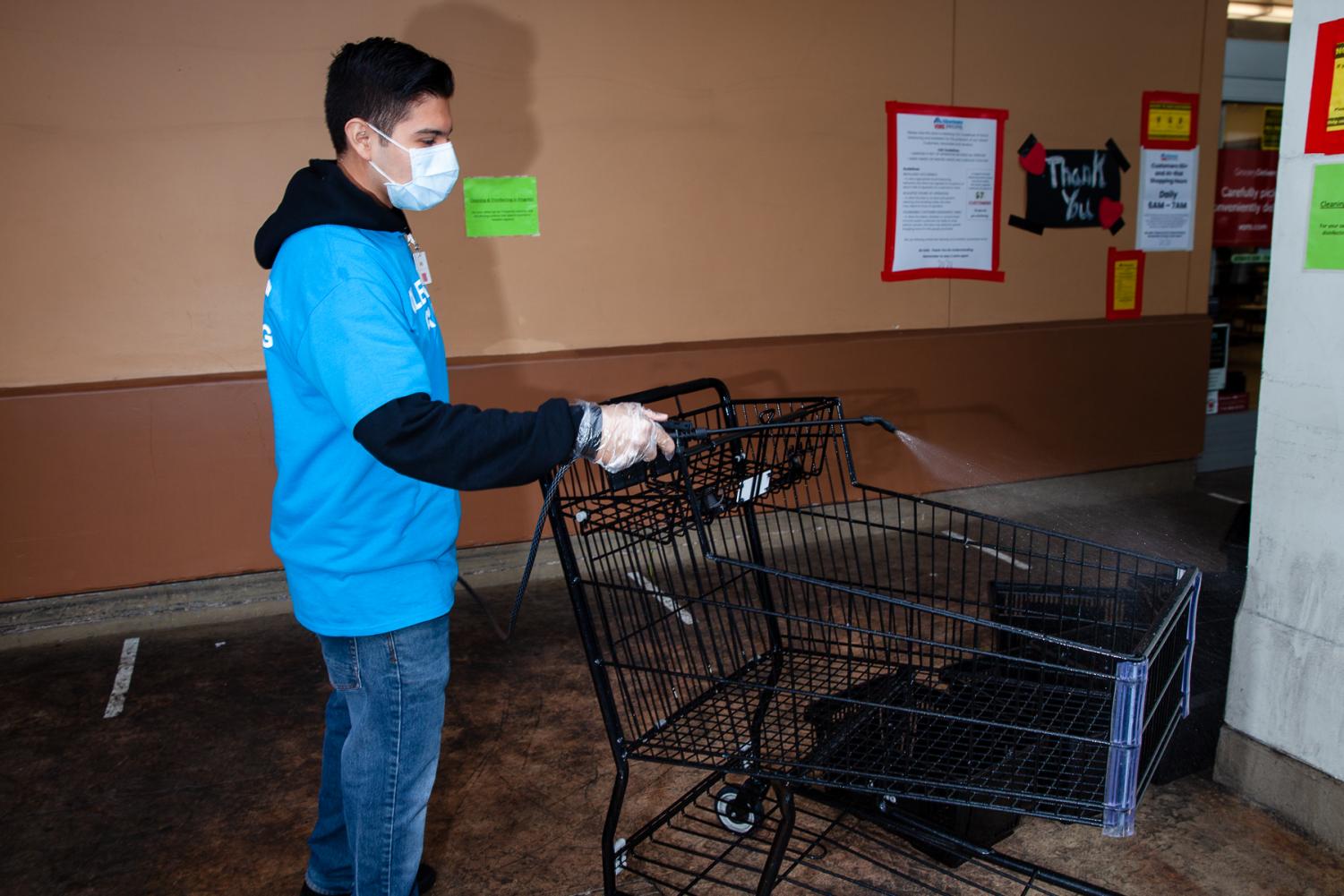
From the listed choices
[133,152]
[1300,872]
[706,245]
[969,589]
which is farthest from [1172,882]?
[133,152]

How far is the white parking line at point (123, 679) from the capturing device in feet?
10.9

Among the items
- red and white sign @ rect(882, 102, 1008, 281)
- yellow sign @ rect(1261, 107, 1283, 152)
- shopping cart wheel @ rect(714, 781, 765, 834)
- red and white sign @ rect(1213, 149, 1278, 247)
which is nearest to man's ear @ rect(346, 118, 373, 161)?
shopping cart wheel @ rect(714, 781, 765, 834)

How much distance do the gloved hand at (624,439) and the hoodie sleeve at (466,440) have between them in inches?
1.9

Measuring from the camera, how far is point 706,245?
448cm

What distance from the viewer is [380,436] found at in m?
1.52

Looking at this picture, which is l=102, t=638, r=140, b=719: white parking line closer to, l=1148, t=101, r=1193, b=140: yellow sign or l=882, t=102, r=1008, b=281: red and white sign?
l=882, t=102, r=1008, b=281: red and white sign

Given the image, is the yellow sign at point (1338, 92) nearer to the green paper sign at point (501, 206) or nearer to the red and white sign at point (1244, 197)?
the green paper sign at point (501, 206)

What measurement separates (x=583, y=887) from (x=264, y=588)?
2395 millimetres

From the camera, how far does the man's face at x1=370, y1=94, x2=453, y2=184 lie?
68.6 inches

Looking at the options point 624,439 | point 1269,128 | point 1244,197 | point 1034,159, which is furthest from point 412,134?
point 1269,128

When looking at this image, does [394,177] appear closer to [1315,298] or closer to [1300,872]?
[1315,298]

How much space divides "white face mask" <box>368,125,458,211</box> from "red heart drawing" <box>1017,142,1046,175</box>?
3912mm

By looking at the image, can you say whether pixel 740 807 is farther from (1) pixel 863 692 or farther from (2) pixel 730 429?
(2) pixel 730 429

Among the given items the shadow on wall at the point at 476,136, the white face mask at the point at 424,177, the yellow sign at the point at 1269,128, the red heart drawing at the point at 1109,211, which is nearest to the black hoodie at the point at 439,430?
the white face mask at the point at 424,177
